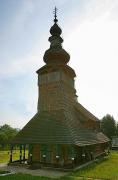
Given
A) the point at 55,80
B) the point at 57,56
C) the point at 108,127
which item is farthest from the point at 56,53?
the point at 108,127

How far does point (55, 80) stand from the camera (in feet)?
88.6

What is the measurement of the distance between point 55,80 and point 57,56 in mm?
3374

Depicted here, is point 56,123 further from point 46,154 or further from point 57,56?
point 57,56

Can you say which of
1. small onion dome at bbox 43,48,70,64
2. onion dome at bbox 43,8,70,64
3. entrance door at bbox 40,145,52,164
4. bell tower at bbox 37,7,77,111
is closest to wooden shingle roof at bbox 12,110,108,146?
bell tower at bbox 37,7,77,111

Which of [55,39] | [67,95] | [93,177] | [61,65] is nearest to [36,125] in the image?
[67,95]

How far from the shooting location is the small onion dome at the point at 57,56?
2830cm

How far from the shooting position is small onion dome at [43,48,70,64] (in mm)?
28297

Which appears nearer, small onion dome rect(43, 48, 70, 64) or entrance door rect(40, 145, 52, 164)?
entrance door rect(40, 145, 52, 164)

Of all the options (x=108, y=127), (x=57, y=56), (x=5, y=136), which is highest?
(x=57, y=56)

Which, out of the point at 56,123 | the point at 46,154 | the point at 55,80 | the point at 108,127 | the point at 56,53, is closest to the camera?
the point at 56,123

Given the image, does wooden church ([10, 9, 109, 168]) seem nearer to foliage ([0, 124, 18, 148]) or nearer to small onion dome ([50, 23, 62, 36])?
small onion dome ([50, 23, 62, 36])

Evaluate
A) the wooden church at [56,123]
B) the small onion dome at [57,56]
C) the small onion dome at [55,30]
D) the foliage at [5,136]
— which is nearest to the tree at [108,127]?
the foliage at [5,136]

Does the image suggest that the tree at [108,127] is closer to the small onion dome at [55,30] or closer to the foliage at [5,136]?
the foliage at [5,136]

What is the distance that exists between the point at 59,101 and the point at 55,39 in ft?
29.7
